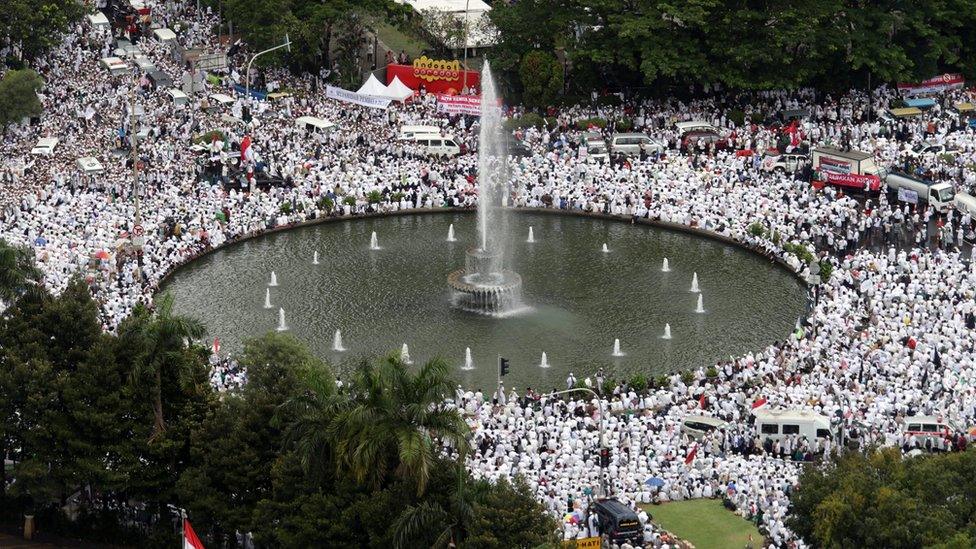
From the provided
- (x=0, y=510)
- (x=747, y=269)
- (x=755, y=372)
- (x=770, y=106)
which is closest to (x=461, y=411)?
(x=755, y=372)

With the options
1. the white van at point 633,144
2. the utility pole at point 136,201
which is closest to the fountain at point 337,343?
the utility pole at point 136,201

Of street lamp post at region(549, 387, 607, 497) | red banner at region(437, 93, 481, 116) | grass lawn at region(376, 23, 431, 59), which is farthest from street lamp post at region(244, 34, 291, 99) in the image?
street lamp post at region(549, 387, 607, 497)

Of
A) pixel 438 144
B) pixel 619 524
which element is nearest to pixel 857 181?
pixel 438 144

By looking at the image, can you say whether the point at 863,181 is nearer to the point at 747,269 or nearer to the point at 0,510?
the point at 747,269

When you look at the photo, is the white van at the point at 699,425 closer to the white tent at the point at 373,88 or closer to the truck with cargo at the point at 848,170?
the truck with cargo at the point at 848,170

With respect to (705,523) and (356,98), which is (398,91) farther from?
(705,523)

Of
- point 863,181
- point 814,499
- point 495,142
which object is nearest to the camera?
point 814,499

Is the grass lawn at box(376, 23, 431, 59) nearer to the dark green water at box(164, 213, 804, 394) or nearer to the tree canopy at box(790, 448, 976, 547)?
the dark green water at box(164, 213, 804, 394)

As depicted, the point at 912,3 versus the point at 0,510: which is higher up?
the point at 912,3
